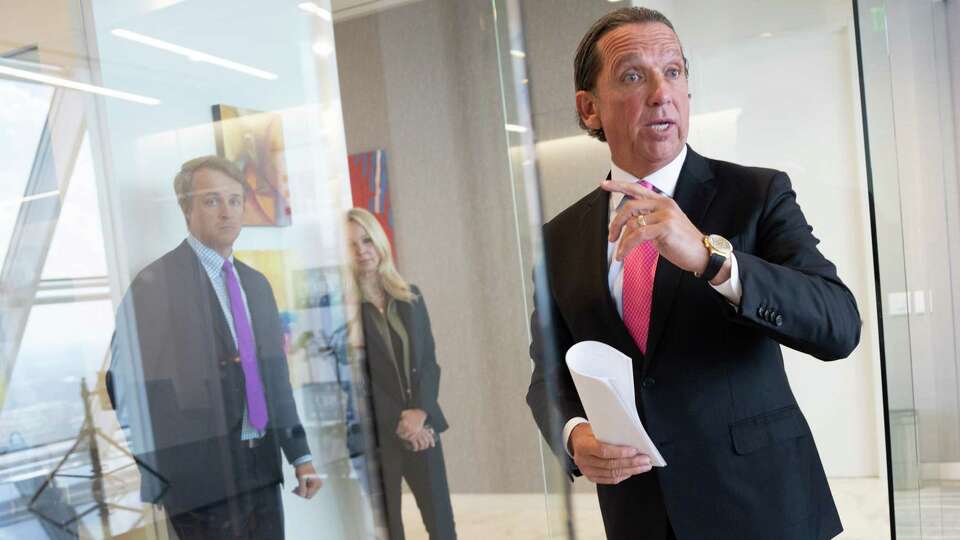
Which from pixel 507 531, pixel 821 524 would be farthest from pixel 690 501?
pixel 507 531

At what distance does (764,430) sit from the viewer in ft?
4.68

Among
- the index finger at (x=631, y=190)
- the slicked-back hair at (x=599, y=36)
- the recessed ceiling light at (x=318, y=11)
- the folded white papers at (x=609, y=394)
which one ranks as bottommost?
the folded white papers at (x=609, y=394)

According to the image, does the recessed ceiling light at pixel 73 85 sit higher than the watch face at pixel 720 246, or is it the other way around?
the recessed ceiling light at pixel 73 85

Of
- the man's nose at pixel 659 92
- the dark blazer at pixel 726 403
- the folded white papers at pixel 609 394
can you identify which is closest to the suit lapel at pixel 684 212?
the dark blazer at pixel 726 403

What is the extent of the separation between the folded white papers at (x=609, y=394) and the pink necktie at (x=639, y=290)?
9.3 inches

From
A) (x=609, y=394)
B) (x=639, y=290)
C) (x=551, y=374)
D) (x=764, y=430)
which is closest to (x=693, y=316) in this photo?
(x=639, y=290)

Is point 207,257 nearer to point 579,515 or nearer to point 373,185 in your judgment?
point 373,185

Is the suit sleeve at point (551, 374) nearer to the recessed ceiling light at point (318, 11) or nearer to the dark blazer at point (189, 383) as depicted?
the dark blazer at point (189, 383)

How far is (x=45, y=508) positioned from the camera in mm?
2406

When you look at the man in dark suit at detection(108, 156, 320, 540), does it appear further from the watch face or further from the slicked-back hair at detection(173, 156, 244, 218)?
the watch face

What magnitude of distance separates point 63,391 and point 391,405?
103cm

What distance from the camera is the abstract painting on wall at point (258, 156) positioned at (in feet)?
9.03

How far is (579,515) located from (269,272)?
1.28 metres

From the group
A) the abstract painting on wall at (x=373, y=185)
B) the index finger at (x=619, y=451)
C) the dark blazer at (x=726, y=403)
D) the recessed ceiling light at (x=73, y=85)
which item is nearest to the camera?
the index finger at (x=619, y=451)
